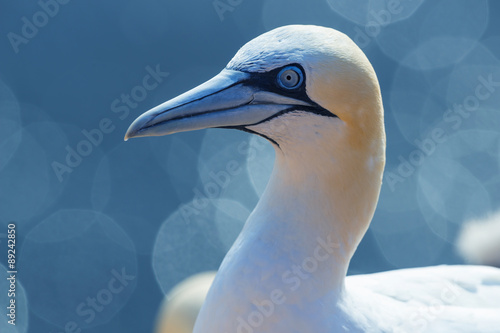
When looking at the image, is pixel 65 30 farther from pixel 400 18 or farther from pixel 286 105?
pixel 286 105

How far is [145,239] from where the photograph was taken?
628 centimetres

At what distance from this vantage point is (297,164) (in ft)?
5.92

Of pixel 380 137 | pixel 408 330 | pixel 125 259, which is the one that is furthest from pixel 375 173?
pixel 125 259

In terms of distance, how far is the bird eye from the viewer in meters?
1.73

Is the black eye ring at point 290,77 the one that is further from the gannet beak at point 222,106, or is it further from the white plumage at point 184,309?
the white plumage at point 184,309

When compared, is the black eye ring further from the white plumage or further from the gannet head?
the white plumage

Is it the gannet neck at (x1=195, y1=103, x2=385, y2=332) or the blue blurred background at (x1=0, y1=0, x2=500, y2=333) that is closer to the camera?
the gannet neck at (x1=195, y1=103, x2=385, y2=332)

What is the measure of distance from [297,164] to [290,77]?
0.91ft

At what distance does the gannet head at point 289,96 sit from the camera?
1.72m

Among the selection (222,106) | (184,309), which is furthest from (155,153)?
(222,106)

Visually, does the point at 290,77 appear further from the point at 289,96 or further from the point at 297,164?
the point at 297,164

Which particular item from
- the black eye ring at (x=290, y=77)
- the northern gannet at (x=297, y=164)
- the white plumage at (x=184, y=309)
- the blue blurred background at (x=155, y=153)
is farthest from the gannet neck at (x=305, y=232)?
the blue blurred background at (x=155, y=153)

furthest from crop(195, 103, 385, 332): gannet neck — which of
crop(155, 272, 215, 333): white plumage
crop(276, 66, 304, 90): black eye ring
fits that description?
crop(155, 272, 215, 333): white plumage

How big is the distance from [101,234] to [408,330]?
4.84 metres
